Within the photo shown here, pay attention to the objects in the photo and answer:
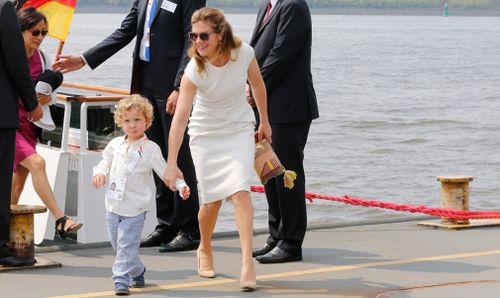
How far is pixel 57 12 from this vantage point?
937 cm

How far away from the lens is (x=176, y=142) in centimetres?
706

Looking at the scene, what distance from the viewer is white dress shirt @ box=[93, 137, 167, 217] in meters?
7.01

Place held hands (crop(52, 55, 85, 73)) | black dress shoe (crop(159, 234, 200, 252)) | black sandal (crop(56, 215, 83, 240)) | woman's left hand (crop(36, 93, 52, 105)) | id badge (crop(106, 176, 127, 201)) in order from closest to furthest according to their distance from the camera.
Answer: id badge (crop(106, 176, 127, 201)) < black sandal (crop(56, 215, 83, 240)) < woman's left hand (crop(36, 93, 52, 105)) < black dress shoe (crop(159, 234, 200, 252)) < held hands (crop(52, 55, 85, 73))

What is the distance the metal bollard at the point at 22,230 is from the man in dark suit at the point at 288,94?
1.37m

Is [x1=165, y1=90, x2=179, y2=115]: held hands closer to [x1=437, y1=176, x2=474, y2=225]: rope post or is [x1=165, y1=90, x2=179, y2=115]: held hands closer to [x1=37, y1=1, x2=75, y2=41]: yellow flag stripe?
[x1=37, y1=1, x2=75, y2=41]: yellow flag stripe

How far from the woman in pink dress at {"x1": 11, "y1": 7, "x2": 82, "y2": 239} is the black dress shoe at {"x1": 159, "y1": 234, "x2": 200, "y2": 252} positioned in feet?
2.25

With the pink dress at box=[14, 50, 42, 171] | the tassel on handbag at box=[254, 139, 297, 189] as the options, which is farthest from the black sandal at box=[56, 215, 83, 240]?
the tassel on handbag at box=[254, 139, 297, 189]

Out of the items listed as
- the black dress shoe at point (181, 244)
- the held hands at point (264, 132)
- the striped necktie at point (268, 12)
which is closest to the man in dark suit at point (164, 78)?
the black dress shoe at point (181, 244)

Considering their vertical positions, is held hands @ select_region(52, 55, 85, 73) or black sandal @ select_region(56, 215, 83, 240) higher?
held hands @ select_region(52, 55, 85, 73)

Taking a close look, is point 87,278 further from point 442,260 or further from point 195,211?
point 442,260

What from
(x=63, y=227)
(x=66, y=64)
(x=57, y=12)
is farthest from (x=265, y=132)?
(x=57, y=12)

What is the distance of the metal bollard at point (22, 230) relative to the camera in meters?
7.69

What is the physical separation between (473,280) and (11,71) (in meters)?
2.90

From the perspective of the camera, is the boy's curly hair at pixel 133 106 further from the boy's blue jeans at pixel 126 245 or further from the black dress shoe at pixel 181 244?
the black dress shoe at pixel 181 244
